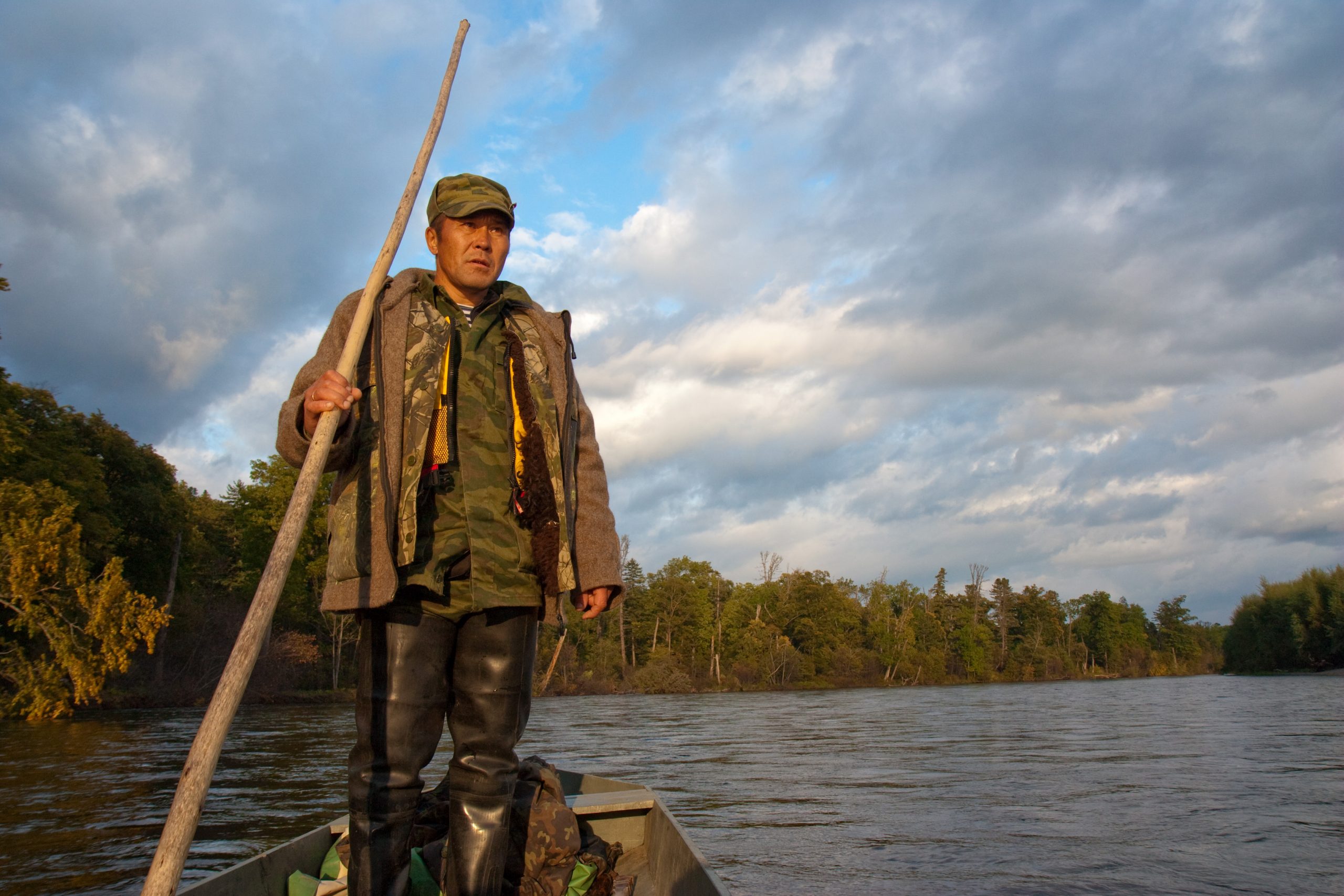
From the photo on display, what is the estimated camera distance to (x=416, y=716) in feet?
7.88

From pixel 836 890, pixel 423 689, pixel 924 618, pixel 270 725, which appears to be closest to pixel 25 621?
pixel 270 725

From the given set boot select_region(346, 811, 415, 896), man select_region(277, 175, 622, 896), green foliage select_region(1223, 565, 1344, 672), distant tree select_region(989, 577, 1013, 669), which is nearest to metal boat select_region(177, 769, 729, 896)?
boot select_region(346, 811, 415, 896)

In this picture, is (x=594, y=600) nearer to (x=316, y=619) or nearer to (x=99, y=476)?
(x=99, y=476)

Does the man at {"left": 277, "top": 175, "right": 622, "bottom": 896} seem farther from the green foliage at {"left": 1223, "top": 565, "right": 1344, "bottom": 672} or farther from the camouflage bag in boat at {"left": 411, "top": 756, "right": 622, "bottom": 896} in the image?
the green foliage at {"left": 1223, "top": 565, "right": 1344, "bottom": 672}

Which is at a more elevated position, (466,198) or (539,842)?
(466,198)

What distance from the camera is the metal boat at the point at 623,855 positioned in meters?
2.93

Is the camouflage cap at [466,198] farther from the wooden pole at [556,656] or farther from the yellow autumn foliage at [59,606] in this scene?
the yellow autumn foliage at [59,606]

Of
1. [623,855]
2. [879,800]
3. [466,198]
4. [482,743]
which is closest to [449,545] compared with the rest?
[482,743]

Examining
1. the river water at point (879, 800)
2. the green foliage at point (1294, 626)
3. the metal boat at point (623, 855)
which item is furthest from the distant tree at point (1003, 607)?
the metal boat at point (623, 855)

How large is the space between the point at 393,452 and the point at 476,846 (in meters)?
1.09

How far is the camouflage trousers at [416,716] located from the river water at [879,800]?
3.40m

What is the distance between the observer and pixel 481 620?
245cm

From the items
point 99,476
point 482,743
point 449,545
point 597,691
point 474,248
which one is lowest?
point 597,691

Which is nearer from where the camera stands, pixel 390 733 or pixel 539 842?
pixel 390 733
